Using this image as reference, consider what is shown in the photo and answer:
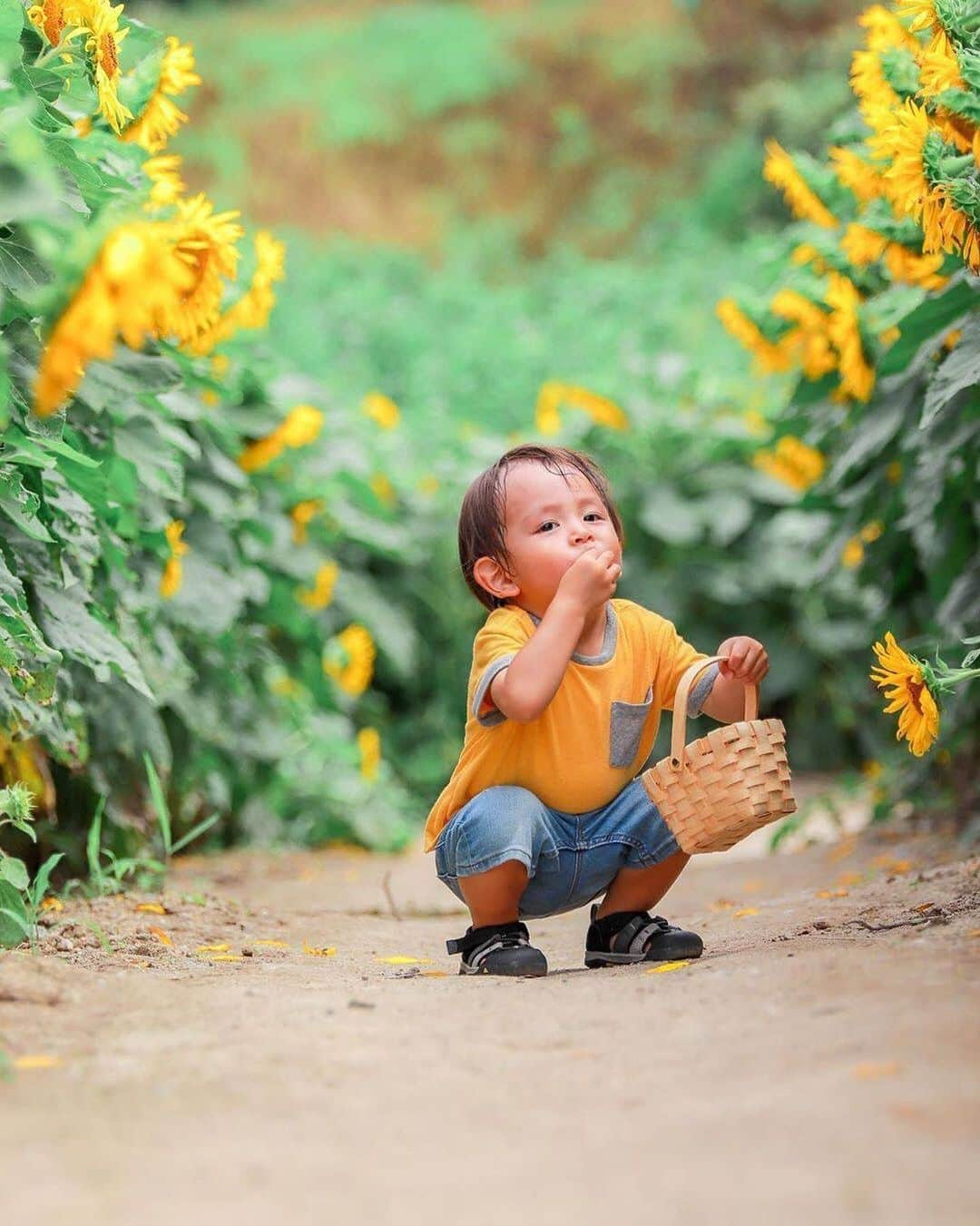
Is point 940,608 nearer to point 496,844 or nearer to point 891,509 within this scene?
point 891,509

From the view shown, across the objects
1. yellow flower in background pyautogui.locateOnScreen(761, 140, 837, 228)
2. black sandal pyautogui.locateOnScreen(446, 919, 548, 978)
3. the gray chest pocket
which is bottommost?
black sandal pyautogui.locateOnScreen(446, 919, 548, 978)

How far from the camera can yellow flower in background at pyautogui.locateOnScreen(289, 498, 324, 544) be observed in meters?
5.01

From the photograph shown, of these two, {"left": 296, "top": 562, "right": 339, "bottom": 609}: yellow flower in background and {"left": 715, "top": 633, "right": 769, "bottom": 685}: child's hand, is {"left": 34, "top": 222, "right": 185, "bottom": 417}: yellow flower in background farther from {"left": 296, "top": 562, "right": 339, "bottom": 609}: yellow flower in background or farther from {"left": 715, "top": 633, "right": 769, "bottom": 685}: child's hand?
{"left": 296, "top": 562, "right": 339, "bottom": 609}: yellow flower in background

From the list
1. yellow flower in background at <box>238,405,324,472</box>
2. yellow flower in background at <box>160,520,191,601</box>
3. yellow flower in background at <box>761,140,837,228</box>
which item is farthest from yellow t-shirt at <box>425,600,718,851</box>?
yellow flower in background at <box>238,405,324,472</box>

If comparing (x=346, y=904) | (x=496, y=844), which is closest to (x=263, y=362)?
(x=346, y=904)

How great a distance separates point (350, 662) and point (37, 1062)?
3.69 m

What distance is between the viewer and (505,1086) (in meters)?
1.75

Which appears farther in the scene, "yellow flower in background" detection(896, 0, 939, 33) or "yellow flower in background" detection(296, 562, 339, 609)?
"yellow flower in background" detection(296, 562, 339, 609)

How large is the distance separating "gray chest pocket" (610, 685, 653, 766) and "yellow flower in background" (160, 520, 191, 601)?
1.35 metres

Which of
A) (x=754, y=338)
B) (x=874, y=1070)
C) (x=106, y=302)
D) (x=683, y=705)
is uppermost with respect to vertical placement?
(x=754, y=338)

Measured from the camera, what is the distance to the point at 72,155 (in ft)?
8.23

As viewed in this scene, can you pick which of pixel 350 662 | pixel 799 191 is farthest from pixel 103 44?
pixel 350 662

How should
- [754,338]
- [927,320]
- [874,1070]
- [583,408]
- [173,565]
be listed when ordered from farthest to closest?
[583,408] < [754,338] < [173,565] < [927,320] < [874,1070]

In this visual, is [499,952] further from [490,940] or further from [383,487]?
[383,487]
